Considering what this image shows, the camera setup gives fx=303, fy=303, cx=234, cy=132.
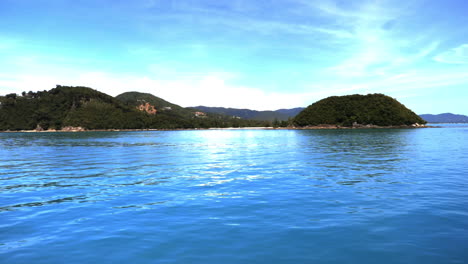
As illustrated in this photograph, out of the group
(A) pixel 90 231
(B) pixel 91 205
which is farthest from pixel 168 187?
(A) pixel 90 231

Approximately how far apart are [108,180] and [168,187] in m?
6.06

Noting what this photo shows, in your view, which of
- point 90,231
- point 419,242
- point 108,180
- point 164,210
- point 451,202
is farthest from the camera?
point 108,180

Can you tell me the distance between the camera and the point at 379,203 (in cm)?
1456

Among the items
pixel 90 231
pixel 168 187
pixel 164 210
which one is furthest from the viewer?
pixel 168 187

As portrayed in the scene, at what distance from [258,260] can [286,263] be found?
772 millimetres

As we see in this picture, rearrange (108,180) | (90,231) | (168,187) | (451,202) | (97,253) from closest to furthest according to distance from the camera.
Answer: (97,253) → (90,231) → (451,202) → (168,187) → (108,180)

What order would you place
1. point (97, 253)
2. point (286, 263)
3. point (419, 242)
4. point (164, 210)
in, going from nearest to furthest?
1. point (286, 263)
2. point (97, 253)
3. point (419, 242)
4. point (164, 210)

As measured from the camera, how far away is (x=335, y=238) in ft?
33.0

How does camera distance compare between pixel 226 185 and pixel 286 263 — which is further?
pixel 226 185

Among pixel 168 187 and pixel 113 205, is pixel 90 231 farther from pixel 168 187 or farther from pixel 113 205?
pixel 168 187

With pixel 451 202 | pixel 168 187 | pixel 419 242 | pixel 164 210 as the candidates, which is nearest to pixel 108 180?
pixel 168 187

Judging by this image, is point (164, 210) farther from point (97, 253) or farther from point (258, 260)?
point (258, 260)

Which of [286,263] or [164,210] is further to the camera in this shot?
[164,210]

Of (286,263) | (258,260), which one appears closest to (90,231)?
(258,260)
